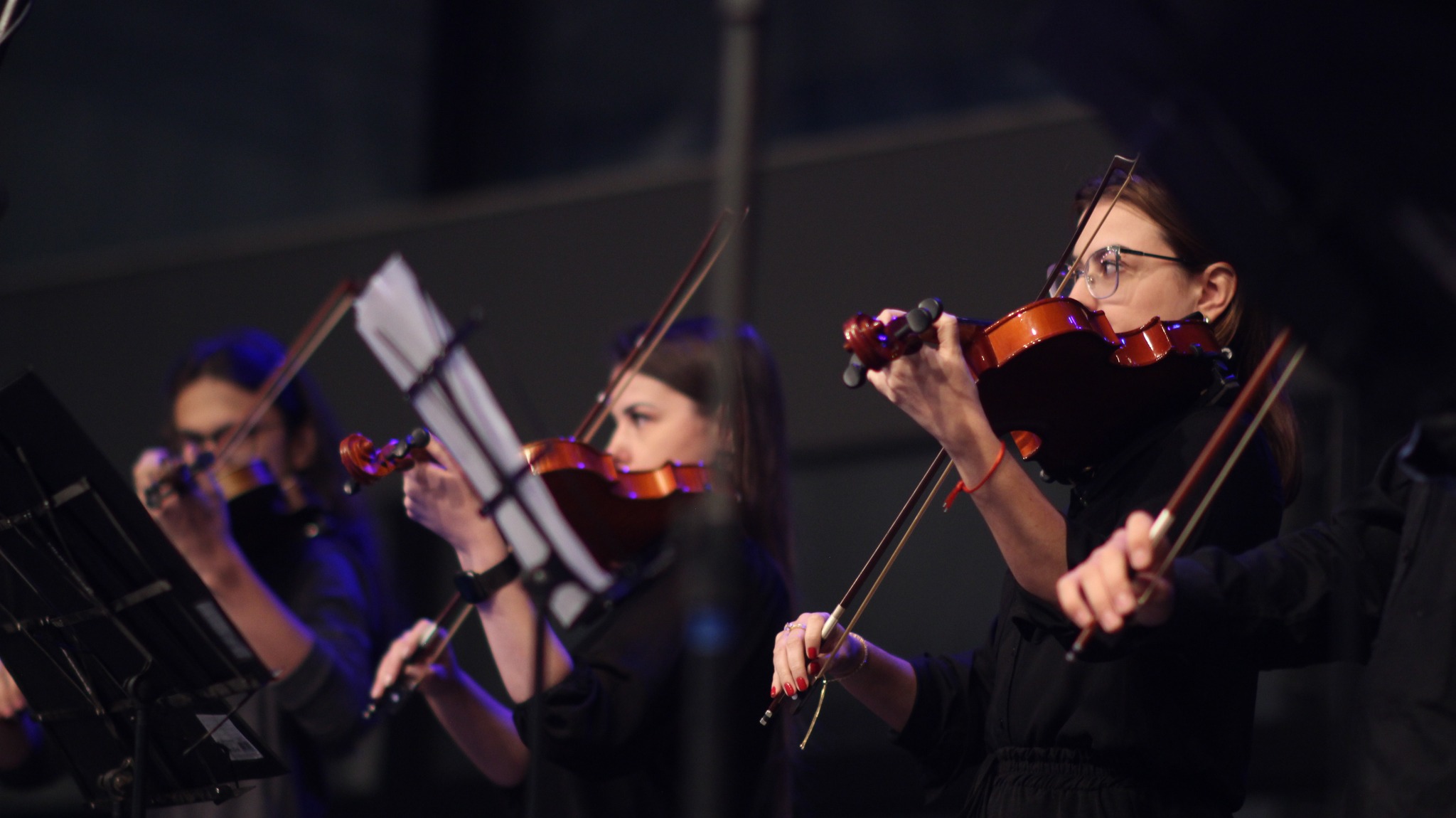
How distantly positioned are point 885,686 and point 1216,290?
2.01 feet

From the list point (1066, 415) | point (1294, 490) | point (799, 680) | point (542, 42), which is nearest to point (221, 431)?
point (799, 680)

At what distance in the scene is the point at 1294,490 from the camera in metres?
1.64

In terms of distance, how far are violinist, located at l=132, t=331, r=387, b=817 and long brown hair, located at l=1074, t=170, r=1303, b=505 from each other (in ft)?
4.58

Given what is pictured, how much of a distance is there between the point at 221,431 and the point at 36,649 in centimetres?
84

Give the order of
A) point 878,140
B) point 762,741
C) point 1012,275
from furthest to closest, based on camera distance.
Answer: point 878,140, point 1012,275, point 762,741

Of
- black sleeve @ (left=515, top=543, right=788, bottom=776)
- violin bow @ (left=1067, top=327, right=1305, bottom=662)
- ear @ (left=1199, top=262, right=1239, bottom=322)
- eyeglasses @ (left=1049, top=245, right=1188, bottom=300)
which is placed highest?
eyeglasses @ (left=1049, top=245, right=1188, bottom=300)

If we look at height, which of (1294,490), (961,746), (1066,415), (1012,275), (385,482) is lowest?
(961,746)

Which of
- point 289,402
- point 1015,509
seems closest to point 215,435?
point 289,402

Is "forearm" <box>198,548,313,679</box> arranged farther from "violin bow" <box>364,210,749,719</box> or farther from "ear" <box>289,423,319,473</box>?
"ear" <box>289,423,319,473</box>

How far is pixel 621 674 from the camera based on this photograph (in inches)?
75.2

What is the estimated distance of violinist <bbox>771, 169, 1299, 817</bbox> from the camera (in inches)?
54.4

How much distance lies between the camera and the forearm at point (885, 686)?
1684 millimetres

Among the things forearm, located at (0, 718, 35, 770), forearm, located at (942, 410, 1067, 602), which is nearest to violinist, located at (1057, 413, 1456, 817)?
forearm, located at (942, 410, 1067, 602)

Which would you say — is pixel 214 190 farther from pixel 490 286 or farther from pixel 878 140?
pixel 878 140
